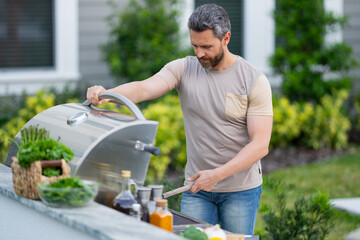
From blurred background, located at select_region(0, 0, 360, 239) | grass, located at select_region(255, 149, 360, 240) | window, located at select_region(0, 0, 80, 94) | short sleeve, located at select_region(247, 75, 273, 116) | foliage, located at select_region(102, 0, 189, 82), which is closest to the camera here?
short sleeve, located at select_region(247, 75, 273, 116)

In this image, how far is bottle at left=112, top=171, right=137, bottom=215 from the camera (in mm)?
2473

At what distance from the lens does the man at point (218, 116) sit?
2.99 metres

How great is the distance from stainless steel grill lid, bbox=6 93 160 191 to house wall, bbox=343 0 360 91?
827cm

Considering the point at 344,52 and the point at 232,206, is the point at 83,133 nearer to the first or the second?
the point at 232,206

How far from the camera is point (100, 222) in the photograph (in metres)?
2.25

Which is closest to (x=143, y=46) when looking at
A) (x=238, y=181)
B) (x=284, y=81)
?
(x=284, y=81)

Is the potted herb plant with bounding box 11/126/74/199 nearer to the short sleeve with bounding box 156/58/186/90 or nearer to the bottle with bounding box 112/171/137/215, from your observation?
the bottle with bounding box 112/171/137/215

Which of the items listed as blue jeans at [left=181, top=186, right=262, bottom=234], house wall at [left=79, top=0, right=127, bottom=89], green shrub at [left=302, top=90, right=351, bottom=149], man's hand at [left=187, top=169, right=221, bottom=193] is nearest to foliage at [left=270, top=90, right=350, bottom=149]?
green shrub at [left=302, top=90, right=351, bottom=149]

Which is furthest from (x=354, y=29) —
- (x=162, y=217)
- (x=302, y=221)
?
(x=162, y=217)

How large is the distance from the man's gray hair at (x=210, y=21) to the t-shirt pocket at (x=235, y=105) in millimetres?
304

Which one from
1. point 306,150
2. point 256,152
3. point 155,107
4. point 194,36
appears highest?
point 194,36

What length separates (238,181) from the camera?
3232mm

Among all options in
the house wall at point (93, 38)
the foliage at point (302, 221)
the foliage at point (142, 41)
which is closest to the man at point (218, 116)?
the foliage at point (302, 221)

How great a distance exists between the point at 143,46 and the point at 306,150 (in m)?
2.74
